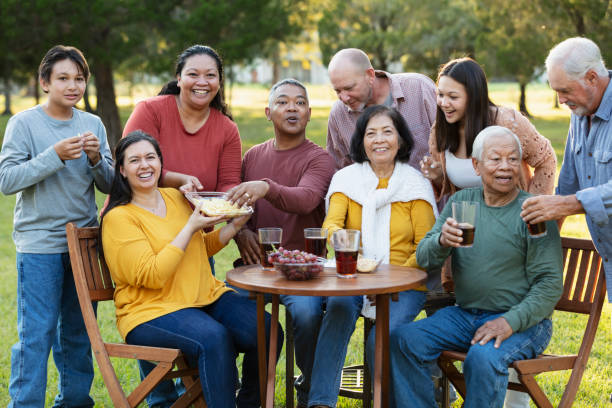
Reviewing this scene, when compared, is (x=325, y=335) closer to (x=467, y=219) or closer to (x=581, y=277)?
(x=467, y=219)

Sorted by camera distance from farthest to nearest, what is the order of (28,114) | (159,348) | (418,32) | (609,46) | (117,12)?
(418,32)
(609,46)
(117,12)
(28,114)
(159,348)

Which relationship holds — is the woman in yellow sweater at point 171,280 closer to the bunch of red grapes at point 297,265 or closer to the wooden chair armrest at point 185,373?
the wooden chair armrest at point 185,373

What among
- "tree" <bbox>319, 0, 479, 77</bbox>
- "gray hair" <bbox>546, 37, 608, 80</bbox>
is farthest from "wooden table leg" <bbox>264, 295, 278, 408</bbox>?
"tree" <bbox>319, 0, 479, 77</bbox>

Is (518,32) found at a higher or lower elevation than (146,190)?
higher

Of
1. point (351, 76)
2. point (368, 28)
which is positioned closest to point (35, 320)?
point (351, 76)

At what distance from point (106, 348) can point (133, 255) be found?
486 millimetres

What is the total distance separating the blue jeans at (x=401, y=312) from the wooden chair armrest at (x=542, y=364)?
65cm

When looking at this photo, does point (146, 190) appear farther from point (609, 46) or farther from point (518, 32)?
point (518, 32)

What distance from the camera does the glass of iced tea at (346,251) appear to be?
3.44 m

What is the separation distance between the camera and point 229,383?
3654 mm

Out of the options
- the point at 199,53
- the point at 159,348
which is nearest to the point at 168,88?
the point at 199,53

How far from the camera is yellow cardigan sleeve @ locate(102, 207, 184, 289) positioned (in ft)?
11.9

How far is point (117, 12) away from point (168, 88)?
11.3 m

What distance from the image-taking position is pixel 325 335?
381cm
